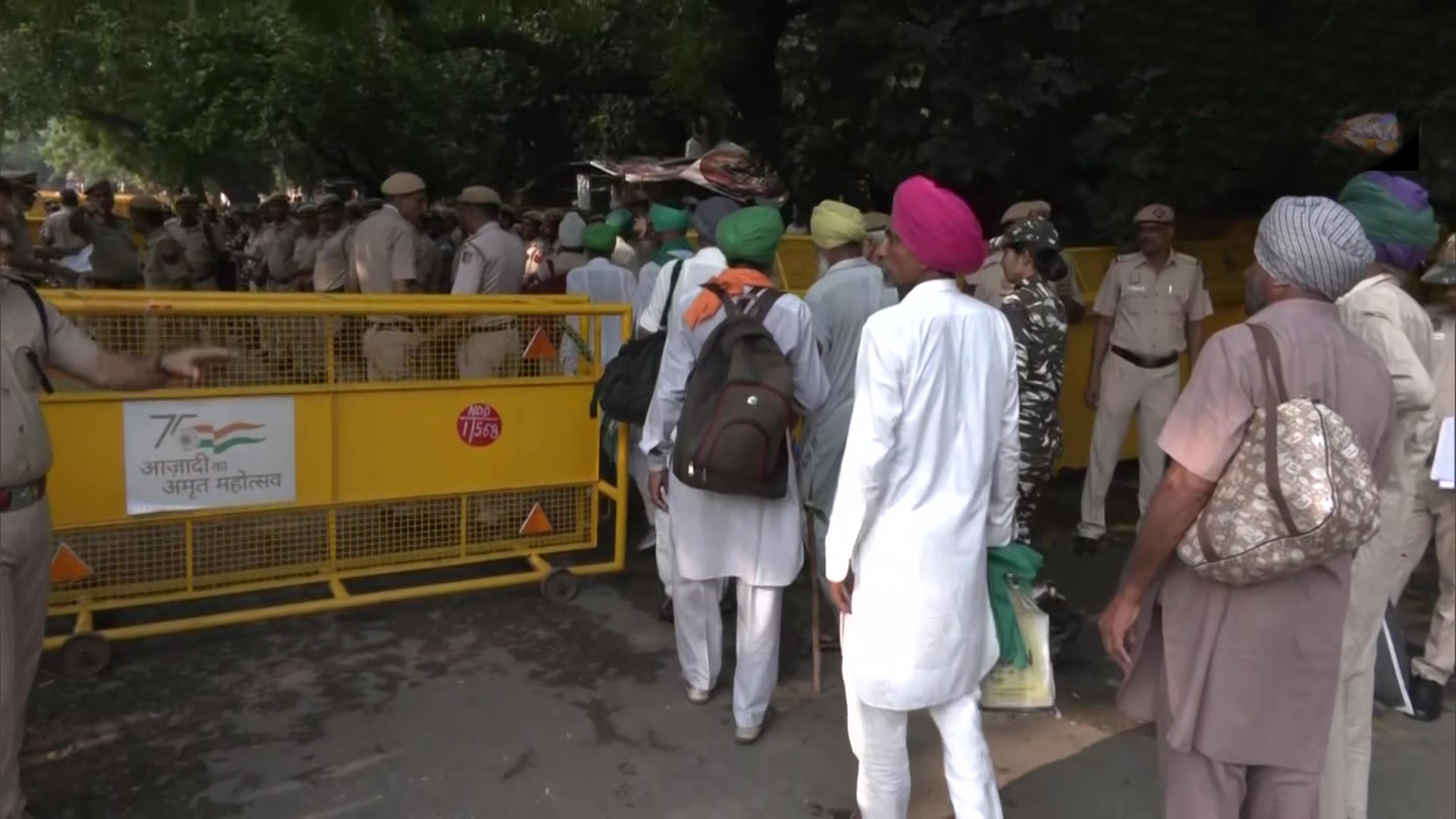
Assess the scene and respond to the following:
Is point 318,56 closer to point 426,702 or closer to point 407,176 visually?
point 407,176

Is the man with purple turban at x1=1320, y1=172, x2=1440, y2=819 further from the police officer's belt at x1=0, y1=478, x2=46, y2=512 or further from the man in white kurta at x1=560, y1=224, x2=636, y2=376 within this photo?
the man in white kurta at x1=560, y1=224, x2=636, y2=376

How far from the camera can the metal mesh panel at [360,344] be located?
15.1 feet

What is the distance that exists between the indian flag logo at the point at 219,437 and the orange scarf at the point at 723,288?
1981 mm

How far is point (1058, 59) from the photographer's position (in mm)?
8320

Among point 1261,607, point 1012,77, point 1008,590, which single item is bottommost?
point 1008,590

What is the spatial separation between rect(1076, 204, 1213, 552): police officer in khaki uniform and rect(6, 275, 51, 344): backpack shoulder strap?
17.4 ft

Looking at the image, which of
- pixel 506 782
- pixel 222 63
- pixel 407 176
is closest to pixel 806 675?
pixel 506 782

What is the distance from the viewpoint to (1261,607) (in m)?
2.64

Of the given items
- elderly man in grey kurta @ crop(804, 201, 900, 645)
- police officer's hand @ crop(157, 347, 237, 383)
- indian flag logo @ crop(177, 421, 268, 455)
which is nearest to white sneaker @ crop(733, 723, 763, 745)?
elderly man in grey kurta @ crop(804, 201, 900, 645)

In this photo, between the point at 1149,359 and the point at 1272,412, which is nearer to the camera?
the point at 1272,412

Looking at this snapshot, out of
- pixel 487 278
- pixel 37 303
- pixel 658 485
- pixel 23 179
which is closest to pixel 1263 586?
pixel 658 485

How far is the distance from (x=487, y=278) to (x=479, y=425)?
1374 millimetres

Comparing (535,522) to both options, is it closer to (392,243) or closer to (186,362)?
(392,243)

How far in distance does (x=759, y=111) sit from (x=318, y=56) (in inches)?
240
